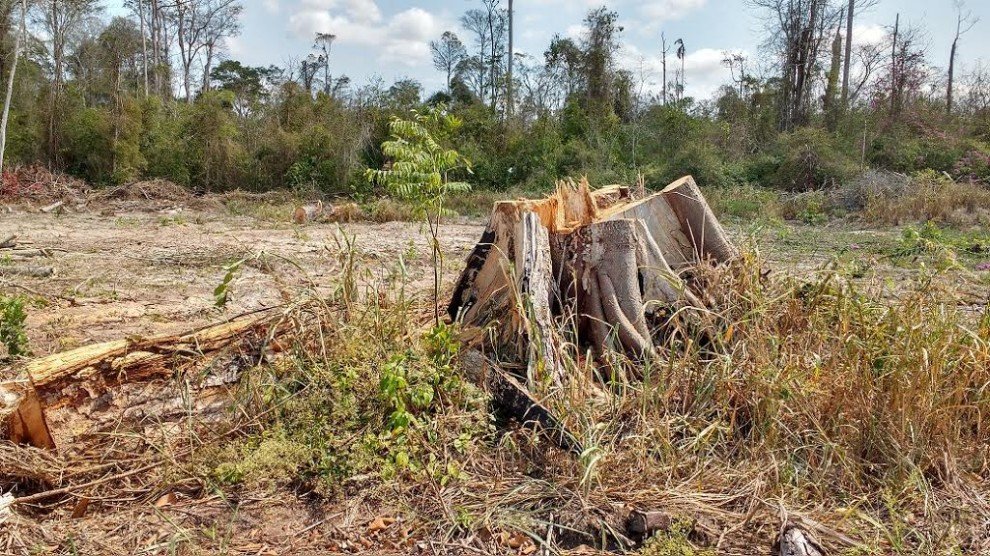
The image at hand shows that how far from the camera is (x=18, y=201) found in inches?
551

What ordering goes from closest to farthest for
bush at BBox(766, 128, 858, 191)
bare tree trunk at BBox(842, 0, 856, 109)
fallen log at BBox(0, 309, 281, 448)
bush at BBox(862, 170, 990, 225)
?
1. fallen log at BBox(0, 309, 281, 448)
2. bush at BBox(862, 170, 990, 225)
3. bush at BBox(766, 128, 858, 191)
4. bare tree trunk at BBox(842, 0, 856, 109)

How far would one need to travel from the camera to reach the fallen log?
2.46 metres

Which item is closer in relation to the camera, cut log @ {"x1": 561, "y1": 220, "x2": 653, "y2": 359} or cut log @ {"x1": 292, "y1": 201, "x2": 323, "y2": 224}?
cut log @ {"x1": 561, "y1": 220, "x2": 653, "y2": 359}

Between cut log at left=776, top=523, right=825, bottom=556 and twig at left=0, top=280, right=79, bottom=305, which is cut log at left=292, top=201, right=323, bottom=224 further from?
cut log at left=776, top=523, right=825, bottom=556

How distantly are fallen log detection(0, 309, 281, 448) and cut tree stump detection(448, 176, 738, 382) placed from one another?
1.02 metres

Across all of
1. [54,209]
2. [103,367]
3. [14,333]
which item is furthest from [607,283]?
[54,209]

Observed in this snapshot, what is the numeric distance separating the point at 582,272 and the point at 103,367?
219 centimetres

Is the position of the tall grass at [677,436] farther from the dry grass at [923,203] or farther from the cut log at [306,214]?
the cut log at [306,214]

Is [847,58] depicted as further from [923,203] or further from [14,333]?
[14,333]

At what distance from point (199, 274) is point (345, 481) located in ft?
15.4

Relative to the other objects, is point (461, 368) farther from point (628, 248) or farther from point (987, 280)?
point (987, 280)

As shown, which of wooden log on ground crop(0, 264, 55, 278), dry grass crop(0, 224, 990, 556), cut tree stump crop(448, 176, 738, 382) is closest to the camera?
dry grass crop(0, 224, 990, 556)

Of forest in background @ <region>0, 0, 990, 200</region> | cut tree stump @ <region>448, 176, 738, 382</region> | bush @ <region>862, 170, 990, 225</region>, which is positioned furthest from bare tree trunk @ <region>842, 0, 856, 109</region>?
cut tree stump @ <region>448, 176, 738, 382</region>

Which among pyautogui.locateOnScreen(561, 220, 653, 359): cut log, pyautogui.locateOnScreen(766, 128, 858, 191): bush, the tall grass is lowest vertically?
the tall grass
